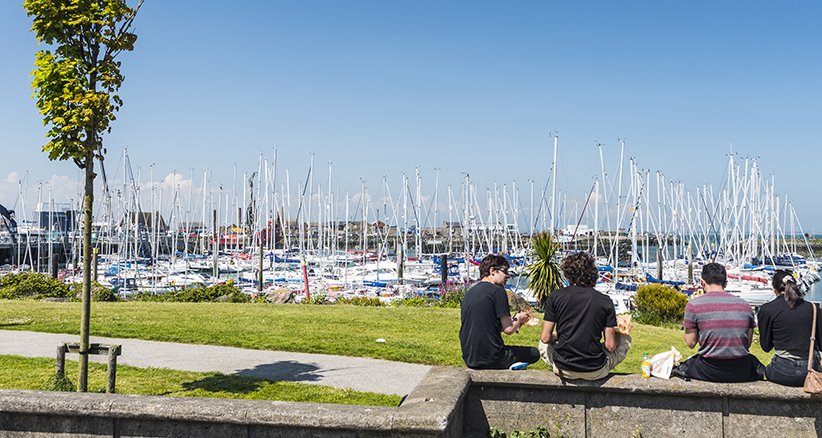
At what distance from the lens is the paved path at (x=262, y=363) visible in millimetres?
10281

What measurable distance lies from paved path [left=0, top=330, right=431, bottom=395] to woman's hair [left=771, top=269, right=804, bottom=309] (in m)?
4.98

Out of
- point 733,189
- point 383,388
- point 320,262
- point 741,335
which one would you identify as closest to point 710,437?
point 741,335

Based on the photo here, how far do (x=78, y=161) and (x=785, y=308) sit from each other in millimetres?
8461

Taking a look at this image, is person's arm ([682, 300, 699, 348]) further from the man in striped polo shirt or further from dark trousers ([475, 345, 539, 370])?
dark trousers ([475, 345, 539, 370])

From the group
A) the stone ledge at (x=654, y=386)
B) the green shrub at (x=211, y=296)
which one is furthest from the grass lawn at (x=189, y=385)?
the green shrub at (x=211, y=296)

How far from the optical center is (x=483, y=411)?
6.44 m

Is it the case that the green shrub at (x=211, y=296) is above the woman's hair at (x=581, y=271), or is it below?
below

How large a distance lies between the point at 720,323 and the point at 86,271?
7337mm

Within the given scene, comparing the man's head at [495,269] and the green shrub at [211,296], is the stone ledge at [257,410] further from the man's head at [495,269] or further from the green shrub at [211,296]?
the green shrub at [211,296]

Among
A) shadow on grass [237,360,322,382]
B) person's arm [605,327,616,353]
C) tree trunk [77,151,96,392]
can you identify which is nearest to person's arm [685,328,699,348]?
person's arm [605,327,616,353]

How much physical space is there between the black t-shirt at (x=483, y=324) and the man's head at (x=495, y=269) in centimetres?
28

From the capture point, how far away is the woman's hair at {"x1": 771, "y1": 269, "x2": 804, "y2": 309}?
6.71 m

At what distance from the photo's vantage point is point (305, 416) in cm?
523

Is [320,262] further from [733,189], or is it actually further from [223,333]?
[223,333]
